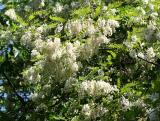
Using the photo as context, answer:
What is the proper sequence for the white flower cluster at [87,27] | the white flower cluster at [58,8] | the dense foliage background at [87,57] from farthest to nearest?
1. the white flower cluster at [58,8]
2. the white flower cluster at [87,27]
3. the dense foliage background at [87,57]

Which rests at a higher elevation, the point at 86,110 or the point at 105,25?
the point at 105,25

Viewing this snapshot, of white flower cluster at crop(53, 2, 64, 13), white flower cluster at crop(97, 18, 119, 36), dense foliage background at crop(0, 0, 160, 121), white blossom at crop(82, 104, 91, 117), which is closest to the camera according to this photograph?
dense foliage background at crop(0, 0, 160, 121)

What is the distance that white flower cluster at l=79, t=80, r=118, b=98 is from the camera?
859 centimetres

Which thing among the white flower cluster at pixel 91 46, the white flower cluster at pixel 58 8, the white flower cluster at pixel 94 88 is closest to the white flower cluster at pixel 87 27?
the white flower cluster at pixel 91 46

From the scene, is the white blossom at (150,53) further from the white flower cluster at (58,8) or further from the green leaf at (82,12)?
the white flower cluster at (58,8)

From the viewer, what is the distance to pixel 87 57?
8.84m

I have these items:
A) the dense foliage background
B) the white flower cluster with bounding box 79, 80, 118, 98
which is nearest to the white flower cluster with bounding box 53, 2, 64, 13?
the dense foliage background

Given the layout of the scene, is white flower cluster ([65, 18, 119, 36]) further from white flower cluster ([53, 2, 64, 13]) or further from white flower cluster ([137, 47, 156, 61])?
white flower cluster ([53, 2, 64, 13])

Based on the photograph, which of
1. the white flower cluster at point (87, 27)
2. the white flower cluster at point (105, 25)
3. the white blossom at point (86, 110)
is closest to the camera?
the white blossom at point (86, 110)

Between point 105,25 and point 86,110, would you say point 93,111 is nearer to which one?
point 86,110

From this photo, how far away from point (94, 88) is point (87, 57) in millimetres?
628

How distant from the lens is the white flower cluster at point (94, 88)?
8.59 metres

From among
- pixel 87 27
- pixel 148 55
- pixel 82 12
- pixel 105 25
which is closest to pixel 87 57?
pixel 87 27

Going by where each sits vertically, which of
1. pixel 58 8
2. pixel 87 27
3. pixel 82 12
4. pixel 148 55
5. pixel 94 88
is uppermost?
pixel 58 8
